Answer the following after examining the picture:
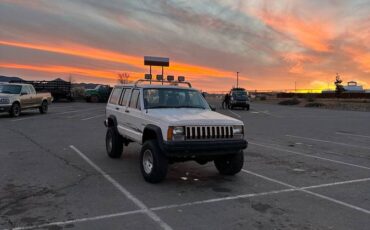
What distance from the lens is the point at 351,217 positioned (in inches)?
Result: 238

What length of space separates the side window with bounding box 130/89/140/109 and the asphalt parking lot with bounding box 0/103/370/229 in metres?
1.38

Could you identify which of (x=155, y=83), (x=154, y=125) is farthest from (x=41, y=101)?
(x=154, y=125)

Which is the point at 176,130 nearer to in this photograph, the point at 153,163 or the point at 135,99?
the point at 153,163

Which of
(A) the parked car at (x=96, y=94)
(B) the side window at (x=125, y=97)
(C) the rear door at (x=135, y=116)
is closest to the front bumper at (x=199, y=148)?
(C) the rear door at (x=135, y=116)

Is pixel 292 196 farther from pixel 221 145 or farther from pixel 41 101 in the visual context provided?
pixel 41 101

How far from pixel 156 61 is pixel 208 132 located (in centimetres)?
3392

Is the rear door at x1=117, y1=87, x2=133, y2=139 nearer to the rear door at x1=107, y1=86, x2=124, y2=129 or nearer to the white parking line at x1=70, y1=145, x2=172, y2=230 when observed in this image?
the rear door at x1=107, y1=86, x2=124, y2=129

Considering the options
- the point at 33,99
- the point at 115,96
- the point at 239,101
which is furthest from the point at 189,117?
the point at 239,101

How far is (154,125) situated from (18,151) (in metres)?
5.24

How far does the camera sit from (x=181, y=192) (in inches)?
290

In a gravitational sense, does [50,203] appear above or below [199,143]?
below

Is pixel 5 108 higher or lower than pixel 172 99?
lower

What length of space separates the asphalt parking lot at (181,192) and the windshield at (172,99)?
1410 millimetres

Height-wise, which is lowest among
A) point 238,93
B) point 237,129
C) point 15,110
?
point 15,110
